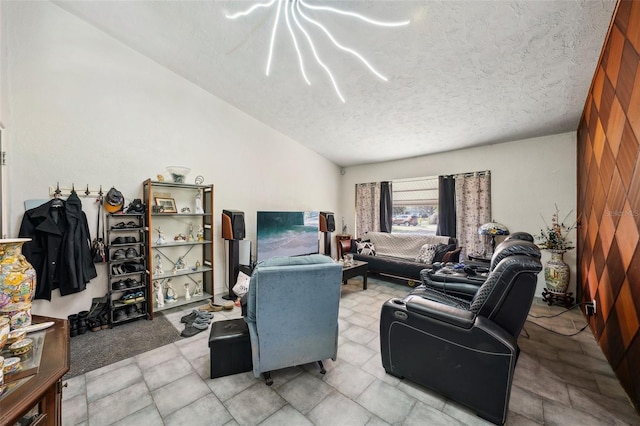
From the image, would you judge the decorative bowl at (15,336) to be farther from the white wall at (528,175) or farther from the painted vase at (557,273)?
the white wall at (528,175)

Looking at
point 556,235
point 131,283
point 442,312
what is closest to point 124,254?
point 131,283

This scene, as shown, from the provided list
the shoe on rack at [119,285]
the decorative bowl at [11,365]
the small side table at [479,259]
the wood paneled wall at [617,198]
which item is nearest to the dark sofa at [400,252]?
the small side table at [479,259]

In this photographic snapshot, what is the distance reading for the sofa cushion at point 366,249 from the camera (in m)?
4.94

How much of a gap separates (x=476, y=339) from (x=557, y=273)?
2912 millimetres

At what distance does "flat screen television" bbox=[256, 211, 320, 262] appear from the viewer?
13.0ft

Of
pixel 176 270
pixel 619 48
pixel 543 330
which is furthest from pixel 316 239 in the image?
pixel 619 48

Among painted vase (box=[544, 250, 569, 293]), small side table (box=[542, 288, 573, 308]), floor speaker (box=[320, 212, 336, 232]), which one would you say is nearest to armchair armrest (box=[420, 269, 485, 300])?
painted vase (box=[544, 250, 569, 293])

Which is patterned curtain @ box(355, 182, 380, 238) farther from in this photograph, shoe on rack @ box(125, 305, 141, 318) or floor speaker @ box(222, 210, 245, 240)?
shoe on rack @ box(125, 305, 141, 318)

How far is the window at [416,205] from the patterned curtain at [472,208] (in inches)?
18.7

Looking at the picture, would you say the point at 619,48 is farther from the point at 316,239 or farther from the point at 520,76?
the point at 316,239

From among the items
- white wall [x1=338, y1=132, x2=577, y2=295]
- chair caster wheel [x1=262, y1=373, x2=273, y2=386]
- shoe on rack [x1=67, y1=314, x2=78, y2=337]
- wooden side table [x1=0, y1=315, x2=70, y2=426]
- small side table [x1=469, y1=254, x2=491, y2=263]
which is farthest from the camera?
small side table [x1=469, y1=254, x2=491, y2=263]

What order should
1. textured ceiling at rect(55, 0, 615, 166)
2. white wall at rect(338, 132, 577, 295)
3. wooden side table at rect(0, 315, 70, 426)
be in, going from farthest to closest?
white wall at rect(338, 132, 577, 295) < textured ceiling at rect(55, 0, 615, 166) < wooden side table at rect(0, 315, 70, 426)

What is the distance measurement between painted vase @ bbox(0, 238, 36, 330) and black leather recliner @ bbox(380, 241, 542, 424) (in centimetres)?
205

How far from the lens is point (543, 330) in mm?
2672
